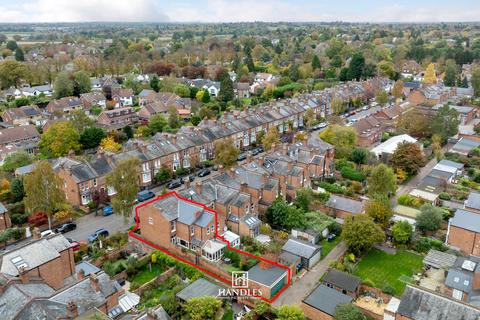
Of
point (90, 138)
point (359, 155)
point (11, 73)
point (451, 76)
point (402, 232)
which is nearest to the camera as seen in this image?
point (402, 232)

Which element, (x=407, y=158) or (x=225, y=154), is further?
(x=407, y=158)

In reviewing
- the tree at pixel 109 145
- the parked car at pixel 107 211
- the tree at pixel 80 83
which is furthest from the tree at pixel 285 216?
the tree at pixel 80 83

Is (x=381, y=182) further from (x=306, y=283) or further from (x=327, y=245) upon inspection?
(x=306, y=283)

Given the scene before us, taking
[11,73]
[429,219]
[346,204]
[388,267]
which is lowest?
[388,267]

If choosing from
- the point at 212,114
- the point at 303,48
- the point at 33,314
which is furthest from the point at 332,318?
the point at 303,48

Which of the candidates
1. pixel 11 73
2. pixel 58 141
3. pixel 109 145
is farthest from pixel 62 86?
pixel 109 145

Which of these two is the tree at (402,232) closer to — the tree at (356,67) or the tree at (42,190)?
the tree at (42,190)

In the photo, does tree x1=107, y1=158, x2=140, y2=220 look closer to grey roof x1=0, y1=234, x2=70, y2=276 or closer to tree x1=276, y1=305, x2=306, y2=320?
grey roof x1=0, y1=234, x2=70, y2=276
